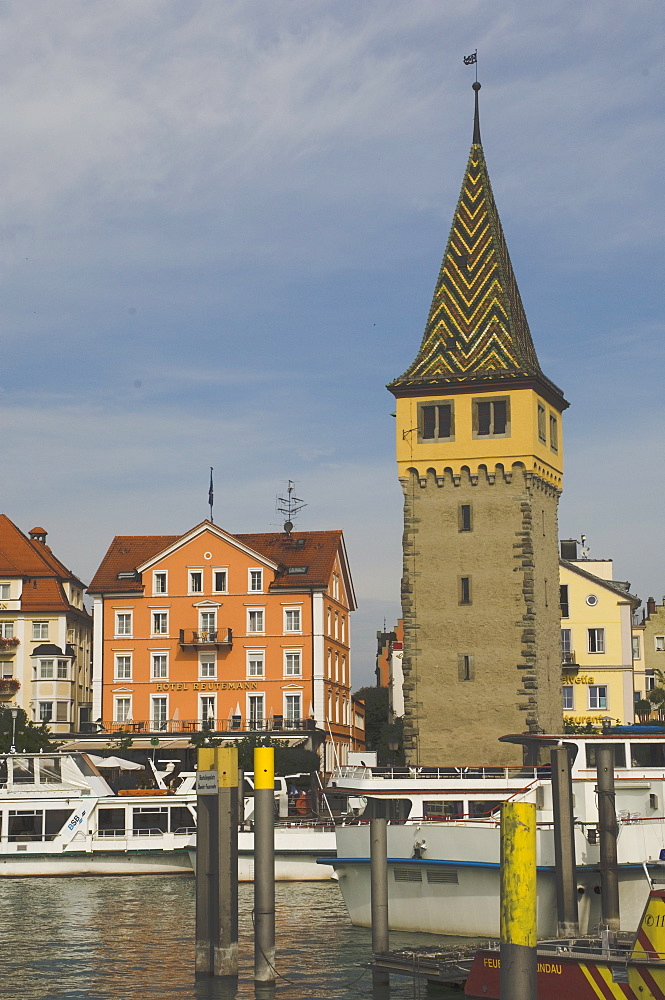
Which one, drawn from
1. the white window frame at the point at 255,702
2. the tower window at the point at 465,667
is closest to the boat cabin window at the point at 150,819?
the tower window at the point at 465,667

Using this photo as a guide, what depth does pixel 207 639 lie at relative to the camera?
8056 cm

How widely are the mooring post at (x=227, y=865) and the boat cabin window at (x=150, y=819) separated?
1158 inches

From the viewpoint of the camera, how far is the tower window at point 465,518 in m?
60.9

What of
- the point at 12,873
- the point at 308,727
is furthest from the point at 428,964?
the point at 308,727

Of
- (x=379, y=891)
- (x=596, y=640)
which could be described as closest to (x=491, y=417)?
(x=596, y=640)

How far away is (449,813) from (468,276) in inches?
1244

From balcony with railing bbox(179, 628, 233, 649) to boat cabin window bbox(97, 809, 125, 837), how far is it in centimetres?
2633

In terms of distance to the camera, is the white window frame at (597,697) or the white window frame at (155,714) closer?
the white window frame at (597,697)

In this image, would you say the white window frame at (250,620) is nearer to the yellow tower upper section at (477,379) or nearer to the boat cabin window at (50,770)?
the yellow tower upper section at (477,379)

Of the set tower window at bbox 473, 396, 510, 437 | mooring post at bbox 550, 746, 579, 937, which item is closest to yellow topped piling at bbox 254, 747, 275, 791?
mooring post at bbox 550, 746, 579, 937

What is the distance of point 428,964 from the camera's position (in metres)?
25.3

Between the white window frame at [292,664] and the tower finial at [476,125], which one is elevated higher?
the tower finial at [476,125]

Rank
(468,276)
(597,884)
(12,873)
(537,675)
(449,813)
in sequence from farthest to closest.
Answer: (468,276)
(537,675)
(12,873)
(449,813)
(597,884)

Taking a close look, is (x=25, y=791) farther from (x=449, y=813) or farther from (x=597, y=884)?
(x=597, y=884)
